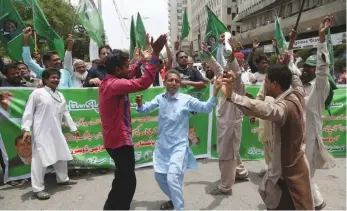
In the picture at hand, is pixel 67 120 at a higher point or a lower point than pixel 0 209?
higher

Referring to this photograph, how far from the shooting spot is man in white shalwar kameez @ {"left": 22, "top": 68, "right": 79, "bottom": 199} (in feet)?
13.8

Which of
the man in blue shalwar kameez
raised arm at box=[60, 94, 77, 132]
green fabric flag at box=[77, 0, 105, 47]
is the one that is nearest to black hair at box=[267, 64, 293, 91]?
the man in blue shalwar kameez

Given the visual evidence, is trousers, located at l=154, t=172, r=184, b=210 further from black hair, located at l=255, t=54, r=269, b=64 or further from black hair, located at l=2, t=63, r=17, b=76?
black hair, located at l=2, t=63, r=17, b=76

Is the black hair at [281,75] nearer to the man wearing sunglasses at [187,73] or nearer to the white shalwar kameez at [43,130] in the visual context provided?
the man wearing sunglasses at [187,73]

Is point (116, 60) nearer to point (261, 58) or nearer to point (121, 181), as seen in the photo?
point (121, 181)

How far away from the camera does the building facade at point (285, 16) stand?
77.8 ft

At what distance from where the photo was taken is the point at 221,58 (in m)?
4.34

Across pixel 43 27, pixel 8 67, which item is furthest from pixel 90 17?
pixel 8 67

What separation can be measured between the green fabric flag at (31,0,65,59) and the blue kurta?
3.48m

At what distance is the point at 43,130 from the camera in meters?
4.29

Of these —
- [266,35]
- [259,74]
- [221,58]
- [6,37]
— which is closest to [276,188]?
[221,58]

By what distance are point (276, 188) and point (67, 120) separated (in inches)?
121

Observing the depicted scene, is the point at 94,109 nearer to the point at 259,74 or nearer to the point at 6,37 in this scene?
the point at 6,37

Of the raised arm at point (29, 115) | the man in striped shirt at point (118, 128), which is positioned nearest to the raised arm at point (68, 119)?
the raised arm at point (29, 115)
